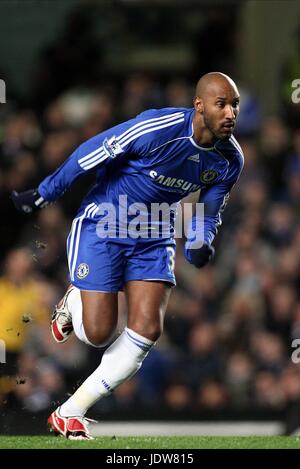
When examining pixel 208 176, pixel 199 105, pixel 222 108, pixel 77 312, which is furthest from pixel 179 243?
pixel 222 108

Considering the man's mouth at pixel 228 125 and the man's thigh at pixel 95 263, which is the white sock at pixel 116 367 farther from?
the man's mouth at pixel 228 125

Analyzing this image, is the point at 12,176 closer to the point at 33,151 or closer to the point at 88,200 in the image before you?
the point at 33,151

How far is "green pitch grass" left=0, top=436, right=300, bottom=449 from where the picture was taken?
5.97 m

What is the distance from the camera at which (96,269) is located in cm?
621

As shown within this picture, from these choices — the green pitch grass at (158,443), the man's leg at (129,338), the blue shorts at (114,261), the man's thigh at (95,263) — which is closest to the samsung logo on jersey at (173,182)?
the blue shorts at (114,261)

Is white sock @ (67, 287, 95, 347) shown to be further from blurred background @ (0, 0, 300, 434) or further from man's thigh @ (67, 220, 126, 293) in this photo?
blurred background @ (0, 0, 300, 434)

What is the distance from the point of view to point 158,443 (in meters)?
6.16

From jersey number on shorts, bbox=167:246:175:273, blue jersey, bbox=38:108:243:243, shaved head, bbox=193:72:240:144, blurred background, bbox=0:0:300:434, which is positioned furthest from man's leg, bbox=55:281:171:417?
blurred background, bbox=0:0:300:434

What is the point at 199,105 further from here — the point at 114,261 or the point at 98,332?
the point at 98,332

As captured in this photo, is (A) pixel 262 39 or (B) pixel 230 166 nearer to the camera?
(B) pixel 230 166

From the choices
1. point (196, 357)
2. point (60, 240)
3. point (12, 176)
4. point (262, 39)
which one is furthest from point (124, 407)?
point (262, 39)

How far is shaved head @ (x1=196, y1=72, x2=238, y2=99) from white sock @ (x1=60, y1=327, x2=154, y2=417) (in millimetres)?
1317

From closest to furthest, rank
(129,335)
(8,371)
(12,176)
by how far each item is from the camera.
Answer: (129,335), (8,371), (12,176)
